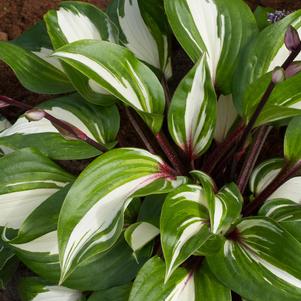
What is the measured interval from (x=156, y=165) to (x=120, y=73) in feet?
0.66

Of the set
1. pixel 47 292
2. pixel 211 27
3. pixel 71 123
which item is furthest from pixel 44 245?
pixel 211 27

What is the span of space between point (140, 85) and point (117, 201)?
0.85 feet

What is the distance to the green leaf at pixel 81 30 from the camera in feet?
3.76

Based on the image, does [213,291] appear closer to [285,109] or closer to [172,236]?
[172,236]

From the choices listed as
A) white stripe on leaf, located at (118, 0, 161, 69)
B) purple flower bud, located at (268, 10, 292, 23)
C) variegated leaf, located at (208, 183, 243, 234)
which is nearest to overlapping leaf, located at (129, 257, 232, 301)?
variegated leaf, located at (208, 183, 243, 234)

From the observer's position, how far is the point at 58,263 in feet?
3.63

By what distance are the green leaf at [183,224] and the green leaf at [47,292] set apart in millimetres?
385

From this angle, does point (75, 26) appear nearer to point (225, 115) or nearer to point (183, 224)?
point (225, 115)

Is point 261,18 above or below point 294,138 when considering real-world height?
above

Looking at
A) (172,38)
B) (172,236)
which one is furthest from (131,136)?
(172,236)

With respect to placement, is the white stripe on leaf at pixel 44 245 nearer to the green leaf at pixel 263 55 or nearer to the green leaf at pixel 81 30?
the green leaf at pixel 81 30

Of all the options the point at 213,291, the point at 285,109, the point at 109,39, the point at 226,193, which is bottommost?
the point at 213,291

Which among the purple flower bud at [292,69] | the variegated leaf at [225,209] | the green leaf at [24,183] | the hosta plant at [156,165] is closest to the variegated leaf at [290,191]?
the hosta plant at [156,165]

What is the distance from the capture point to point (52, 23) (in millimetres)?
1166
